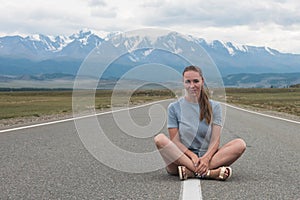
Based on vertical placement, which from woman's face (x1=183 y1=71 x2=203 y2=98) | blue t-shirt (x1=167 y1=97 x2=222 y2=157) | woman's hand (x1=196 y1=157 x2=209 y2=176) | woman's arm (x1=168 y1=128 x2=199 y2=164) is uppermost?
woman's face (x1=183 y1=71 x2=203 y2=98)

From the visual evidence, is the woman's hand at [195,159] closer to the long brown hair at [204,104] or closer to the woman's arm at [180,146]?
the woman's arm at [180,146]

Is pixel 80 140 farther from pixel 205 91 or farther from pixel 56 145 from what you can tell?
pixel 205 91

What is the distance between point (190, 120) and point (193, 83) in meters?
0.53

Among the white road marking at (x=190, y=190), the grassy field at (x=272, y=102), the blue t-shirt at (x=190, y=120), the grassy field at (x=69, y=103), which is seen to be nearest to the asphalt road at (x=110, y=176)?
the white road marking at (x=190, y=190)

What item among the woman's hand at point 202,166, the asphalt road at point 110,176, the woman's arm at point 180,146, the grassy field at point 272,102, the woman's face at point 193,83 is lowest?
the grassy field at point 272,102

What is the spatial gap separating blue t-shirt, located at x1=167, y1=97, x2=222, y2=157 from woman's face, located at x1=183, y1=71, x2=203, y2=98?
7.1 inches

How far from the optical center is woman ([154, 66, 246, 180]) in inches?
260

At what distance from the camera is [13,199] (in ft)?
17.6

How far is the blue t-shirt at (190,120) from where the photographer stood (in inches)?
264

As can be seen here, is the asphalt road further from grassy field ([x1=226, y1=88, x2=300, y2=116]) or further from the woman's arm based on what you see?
grassy field ([x1=226, y1=88, x2=300, y2=116])

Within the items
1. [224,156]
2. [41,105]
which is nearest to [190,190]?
[224,156]

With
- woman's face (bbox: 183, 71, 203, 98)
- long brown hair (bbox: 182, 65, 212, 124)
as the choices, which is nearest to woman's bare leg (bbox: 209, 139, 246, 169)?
long brown hair (bbox: 182, 65, 212, 124)

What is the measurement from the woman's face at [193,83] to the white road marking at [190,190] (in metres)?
1.16

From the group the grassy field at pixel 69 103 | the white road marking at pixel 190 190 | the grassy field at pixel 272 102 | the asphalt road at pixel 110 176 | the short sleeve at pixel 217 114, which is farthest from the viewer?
the grassy field at pixel 272 102
